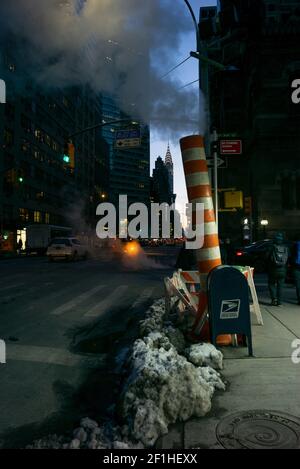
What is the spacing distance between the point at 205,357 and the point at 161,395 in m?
1.41

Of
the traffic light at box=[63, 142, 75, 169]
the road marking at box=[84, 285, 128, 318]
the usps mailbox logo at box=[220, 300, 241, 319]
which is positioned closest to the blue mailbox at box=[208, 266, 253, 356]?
the usps mailbox logo at box=[220, 300, 241, 319]

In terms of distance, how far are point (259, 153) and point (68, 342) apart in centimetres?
2718

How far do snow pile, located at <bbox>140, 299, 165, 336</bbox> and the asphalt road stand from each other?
22.7 inches

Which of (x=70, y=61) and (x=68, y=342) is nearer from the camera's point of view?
(x=68, y=342)

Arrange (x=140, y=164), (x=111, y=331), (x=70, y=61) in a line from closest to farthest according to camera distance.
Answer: (x=111, y=331) < (x=70, y=61) < (x=140, y=164)

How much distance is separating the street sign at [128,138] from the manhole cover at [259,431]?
14.3 meters

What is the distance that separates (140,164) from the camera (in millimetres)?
185500

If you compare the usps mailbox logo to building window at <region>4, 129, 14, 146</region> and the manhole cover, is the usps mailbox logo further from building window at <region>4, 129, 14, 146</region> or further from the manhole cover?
building window at <region>4, 129, 14, 146</region>

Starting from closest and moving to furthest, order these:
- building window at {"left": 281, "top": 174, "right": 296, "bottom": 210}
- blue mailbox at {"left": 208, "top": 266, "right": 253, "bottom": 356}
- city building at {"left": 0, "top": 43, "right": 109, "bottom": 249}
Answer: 1. blue mailbox at {"left": 208, "top": 266, "right": 253, "bottom": 356}
2. building window at {"left": 281, "top": 174, "right": 296, "bottom": 210}
3. city building at {"left": 0, "top": 43, "right": 109, "bottom": 249}

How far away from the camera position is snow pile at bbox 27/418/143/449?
9.65 ft

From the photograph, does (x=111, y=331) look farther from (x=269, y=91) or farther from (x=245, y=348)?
(x=269, y=91)

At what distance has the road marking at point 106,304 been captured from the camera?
338 inches

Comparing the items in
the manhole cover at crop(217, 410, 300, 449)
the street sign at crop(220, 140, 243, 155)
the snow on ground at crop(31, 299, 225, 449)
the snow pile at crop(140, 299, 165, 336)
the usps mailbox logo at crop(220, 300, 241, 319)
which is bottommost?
the manhole cover at crop(217, 410, 300, 449)
